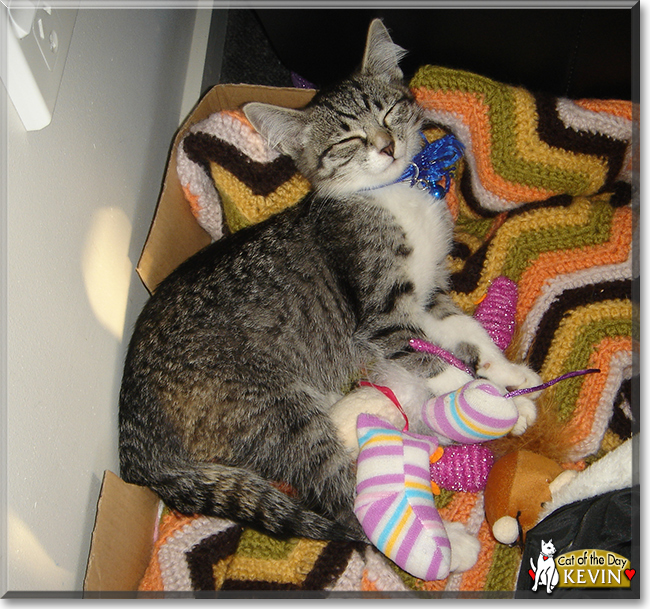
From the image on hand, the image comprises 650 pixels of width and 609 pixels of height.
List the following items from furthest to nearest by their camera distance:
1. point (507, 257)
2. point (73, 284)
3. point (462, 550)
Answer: point (507, 257)
point (462, 550)
point (73, 284)

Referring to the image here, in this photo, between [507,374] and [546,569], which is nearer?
[546,569]

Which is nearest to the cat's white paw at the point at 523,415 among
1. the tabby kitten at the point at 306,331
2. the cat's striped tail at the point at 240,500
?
the tabby kitten at the point at 306,331

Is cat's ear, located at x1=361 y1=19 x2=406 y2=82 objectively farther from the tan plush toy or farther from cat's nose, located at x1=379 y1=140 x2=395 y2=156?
the tan plush toy

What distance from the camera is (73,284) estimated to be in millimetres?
1384

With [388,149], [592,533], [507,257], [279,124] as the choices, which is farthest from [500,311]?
A: [279,124]

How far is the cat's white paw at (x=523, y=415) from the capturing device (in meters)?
1.59

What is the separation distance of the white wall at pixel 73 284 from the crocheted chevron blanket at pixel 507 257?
0.26 meters

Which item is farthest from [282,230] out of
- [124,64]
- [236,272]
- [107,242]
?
[124,64]

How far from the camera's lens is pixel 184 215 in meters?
1.99

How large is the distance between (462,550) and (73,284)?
4.10 feet

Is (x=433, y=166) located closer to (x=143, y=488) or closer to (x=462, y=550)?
(x=462, y=550)

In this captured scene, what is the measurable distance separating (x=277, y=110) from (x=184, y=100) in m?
0.92

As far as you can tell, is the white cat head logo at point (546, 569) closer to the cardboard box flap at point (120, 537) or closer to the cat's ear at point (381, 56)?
the cardboard box flap at point (120, 537)

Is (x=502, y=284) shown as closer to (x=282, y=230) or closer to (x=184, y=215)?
(x=282, y=230)
